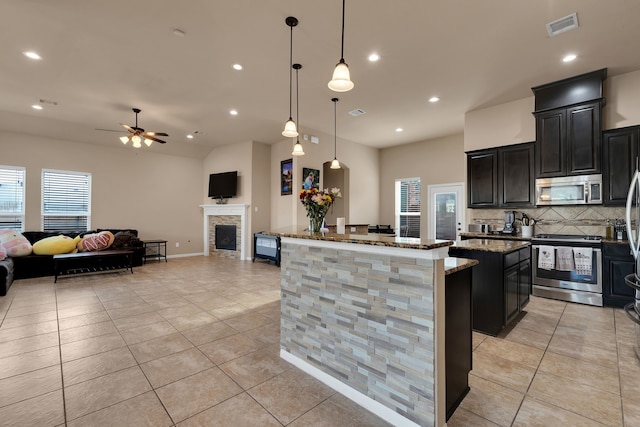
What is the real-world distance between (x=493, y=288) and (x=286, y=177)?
18.4ft

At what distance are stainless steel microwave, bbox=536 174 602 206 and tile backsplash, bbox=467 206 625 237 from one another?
0.29m

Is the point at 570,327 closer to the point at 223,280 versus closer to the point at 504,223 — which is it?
the point at 504,223

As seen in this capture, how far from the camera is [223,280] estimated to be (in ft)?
18.0

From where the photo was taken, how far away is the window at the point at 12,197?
6.26m

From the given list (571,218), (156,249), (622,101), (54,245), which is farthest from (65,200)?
(622,101)

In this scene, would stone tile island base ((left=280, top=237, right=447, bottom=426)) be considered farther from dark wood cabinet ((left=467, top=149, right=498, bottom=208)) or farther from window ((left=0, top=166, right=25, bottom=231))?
window ((left=0, top=166, right=25, bottom=231))

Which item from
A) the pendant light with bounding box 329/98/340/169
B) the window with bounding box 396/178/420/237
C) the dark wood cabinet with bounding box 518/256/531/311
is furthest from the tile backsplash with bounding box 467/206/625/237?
the pendant light with bounding box 329/98/340/169

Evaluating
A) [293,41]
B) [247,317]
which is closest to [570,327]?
[247,317]

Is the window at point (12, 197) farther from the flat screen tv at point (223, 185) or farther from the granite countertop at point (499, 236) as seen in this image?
the granite countertop at point (499, 236)

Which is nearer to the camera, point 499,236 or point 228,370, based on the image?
point 228,370

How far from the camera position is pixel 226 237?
853 cm

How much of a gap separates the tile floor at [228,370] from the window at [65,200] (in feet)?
11.6

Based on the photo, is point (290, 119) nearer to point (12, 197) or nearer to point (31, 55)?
point (31, 55)

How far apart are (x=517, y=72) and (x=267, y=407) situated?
4.94 m
